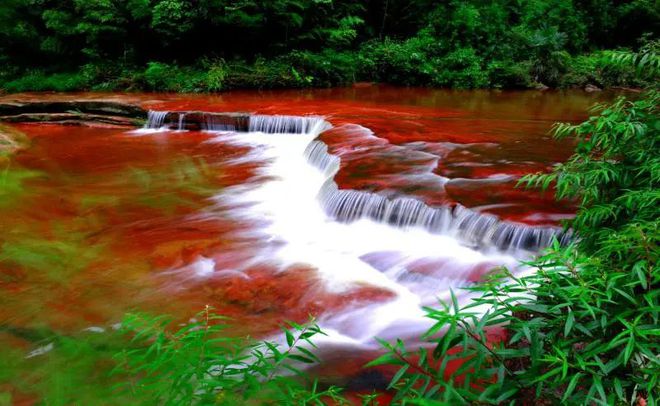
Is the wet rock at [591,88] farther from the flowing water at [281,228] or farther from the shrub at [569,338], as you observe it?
the shrub at [569,338]

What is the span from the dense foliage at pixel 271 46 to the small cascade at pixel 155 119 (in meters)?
3.59

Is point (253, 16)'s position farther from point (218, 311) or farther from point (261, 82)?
point (218, 311)

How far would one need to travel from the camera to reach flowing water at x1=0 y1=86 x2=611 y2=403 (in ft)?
14.3

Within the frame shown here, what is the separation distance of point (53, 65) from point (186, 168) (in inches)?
434

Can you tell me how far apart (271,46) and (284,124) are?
7.37 m

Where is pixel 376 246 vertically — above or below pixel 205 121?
below

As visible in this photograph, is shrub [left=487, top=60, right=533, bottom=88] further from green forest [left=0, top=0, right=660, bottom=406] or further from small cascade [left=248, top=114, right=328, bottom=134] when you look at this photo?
small cascade [left=248, top=114, right=328, bottom=134]

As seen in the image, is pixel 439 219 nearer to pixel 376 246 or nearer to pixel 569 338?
pixel 376 246

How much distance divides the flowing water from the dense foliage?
6.57m

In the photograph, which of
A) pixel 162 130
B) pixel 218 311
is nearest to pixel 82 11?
pixel 162 130

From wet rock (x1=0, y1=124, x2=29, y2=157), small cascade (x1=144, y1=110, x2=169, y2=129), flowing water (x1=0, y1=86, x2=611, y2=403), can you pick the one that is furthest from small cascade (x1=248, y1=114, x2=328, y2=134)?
wet rock (x1=0, y1=124, x2=29, y2=157)

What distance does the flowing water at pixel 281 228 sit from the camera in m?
4.36

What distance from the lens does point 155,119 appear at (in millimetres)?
11305

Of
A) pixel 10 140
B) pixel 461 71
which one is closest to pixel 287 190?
pixel 10 140
